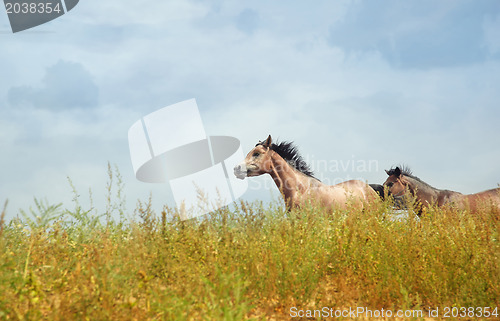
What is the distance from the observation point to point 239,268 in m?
5.67

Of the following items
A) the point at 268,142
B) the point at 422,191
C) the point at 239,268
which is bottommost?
the point at 239,268

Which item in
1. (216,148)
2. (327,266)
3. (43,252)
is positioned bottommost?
(327,266)

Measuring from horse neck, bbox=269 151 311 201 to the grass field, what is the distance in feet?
13.7

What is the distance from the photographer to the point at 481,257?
20.7 feet

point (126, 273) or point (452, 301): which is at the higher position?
point (126, 273)

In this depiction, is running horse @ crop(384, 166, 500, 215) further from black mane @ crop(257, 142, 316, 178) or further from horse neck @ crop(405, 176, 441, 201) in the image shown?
black mane @ crop(257, 142, 316, 178)

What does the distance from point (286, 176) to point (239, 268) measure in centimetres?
604

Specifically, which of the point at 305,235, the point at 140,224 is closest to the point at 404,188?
the point at 305,235

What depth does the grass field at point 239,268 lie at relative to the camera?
4.49 metres

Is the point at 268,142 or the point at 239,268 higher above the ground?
the point at 268,142

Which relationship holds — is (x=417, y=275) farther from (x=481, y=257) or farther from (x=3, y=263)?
(x=3, y=263)

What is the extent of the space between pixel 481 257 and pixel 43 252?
5.97 m

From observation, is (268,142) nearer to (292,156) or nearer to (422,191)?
(292,156)

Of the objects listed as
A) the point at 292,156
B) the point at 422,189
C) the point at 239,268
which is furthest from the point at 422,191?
the point at 239,268
